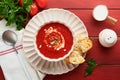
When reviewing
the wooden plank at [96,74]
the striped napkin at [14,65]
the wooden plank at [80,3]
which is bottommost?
the wooden plank at [96,74]

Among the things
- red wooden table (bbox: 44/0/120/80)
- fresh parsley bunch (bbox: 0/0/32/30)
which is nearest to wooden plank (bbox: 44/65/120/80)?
red wooden table (bbox: 44/0/120/80)

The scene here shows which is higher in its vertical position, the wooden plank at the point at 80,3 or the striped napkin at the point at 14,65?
the wooden plank at the point at 80,3

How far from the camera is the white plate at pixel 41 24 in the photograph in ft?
4.43

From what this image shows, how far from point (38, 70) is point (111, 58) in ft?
0.82

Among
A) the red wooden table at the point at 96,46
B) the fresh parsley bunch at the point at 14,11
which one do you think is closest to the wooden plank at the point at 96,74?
the red wooden table at the point at 96,46

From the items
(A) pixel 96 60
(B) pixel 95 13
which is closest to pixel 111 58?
(A) pixel 96 60

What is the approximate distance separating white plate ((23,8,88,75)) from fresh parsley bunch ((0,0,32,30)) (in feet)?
0.10

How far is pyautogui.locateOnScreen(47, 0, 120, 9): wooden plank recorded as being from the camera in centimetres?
140

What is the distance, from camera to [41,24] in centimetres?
135

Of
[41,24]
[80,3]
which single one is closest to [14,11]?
[41,24]

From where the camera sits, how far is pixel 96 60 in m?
1.38

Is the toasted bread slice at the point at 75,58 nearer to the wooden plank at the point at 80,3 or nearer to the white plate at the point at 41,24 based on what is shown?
the white plate at the point at 41,24

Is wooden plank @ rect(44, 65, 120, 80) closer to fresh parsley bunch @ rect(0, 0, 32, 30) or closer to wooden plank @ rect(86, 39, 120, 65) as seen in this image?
wooden plank @ rect(86, 39, 120, 65)

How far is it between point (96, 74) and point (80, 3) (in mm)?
248
